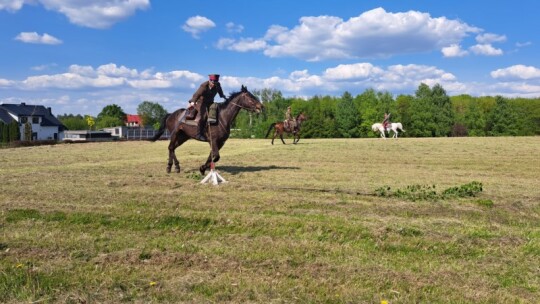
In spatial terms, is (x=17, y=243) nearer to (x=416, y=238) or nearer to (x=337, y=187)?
(x=416, y=238)

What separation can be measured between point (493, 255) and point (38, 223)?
23.8ft

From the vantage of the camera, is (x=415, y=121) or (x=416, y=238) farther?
(x=415, y=121)

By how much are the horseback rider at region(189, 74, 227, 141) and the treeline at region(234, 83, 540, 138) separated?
6754cm

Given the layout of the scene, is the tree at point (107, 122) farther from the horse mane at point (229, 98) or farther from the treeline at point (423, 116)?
the horse mane at point (229, 98)

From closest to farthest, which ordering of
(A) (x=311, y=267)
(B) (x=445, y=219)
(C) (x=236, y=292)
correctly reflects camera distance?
(C) (x=236, y=292)
(A) (x=311, y=267)
(B) (x=445, y=219)

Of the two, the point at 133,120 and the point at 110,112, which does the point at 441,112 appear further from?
the point at 133,120

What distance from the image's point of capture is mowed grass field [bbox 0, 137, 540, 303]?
4.80 meters

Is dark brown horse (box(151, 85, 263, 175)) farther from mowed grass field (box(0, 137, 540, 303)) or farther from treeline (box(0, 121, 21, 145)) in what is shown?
treeline (box(0, 121, 21, 145))

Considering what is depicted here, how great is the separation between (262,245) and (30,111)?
341ft

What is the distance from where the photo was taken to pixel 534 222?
855cm

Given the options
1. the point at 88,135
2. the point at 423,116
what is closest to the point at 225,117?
the point at 423,116

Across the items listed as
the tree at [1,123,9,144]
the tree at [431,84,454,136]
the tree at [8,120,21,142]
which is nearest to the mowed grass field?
the tree at [1,123,9,144]

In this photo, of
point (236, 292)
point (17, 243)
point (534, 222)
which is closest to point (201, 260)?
point (236, 292)

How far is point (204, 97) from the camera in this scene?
15508 millimetres
